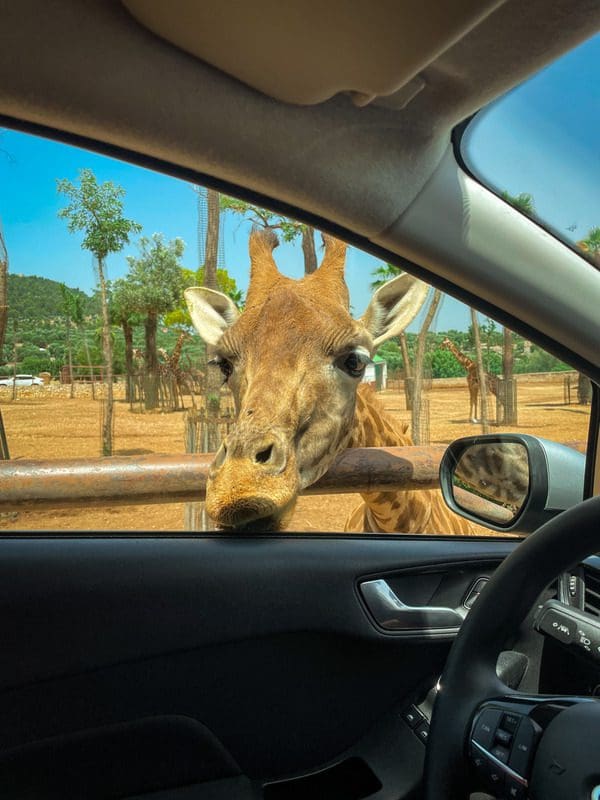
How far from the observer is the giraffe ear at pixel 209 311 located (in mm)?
2750

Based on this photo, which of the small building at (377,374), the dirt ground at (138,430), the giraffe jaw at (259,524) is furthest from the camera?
the small building at (377,374)

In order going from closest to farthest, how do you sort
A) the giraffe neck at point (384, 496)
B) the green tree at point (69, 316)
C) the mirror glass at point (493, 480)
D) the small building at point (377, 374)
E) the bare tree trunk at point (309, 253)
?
the mirror glass at point (493, 480)
the bare tree trunk at point (309, 253)
the green tree at point (69, 316)
the small building at point (377, 374)
the giraffe neck at point (384, 496)

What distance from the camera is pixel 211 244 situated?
2.78 meters

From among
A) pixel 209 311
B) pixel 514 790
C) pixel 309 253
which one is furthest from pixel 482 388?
pixel 514 790

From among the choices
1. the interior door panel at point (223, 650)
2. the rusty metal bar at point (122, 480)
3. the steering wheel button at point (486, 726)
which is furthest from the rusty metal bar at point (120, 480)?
the steering wheel button at point (486, 726)

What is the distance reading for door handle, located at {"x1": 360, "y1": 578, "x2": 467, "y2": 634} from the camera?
1.88 m

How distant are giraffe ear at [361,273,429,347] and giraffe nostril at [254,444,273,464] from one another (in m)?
0.89

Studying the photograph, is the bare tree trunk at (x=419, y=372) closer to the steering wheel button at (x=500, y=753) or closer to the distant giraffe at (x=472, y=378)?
the distant giraffe at (x=472, y=378)

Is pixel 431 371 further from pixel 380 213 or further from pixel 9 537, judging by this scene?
pixel 9 537

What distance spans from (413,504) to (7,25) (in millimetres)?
2501

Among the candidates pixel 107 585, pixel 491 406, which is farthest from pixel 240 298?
pixel 107 585

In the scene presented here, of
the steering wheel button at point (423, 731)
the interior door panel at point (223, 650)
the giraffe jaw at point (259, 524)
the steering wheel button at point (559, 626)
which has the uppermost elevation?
the giraffe jaw at point (259, 524)

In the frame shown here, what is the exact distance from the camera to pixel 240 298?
3.00 m

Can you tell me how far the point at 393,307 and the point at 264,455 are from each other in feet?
3.48
